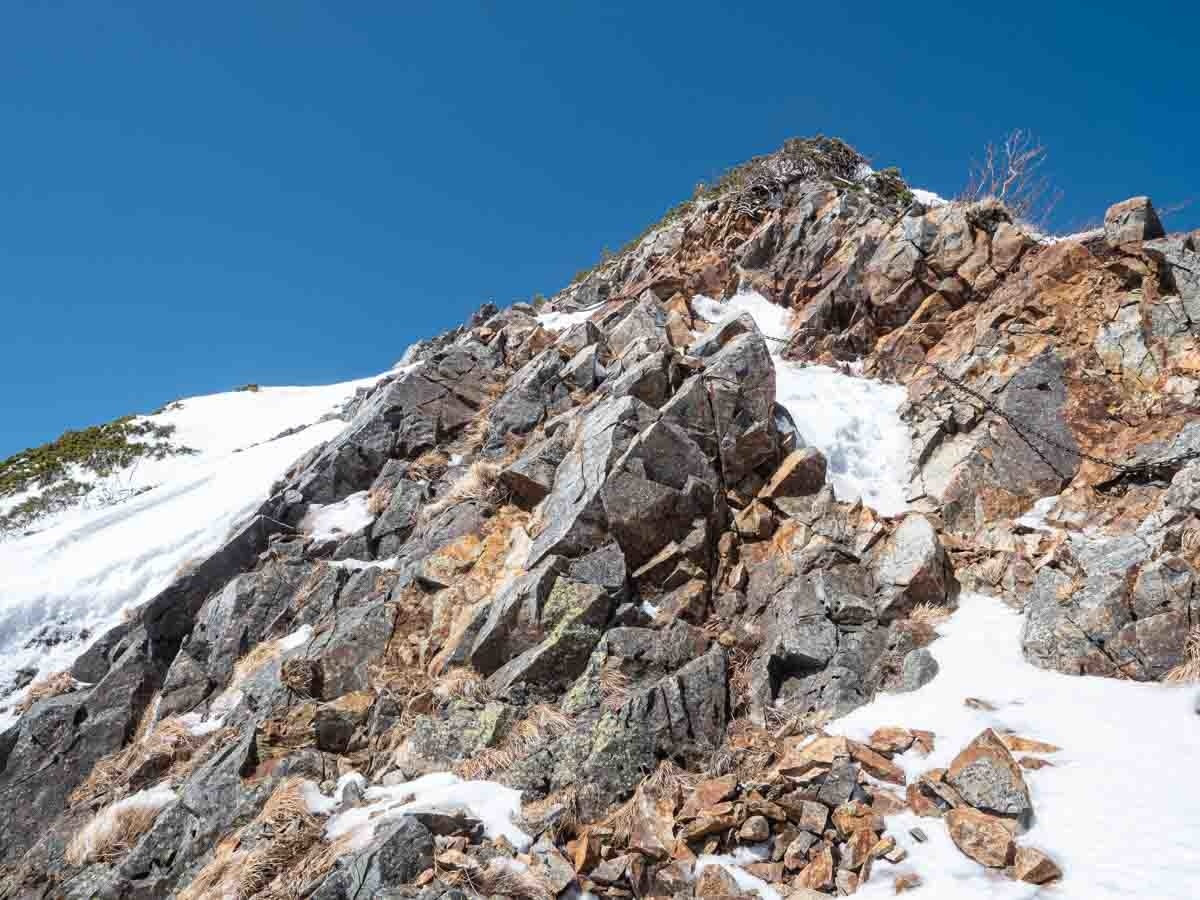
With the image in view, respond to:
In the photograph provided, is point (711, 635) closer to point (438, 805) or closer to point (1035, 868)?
point (438, 805)

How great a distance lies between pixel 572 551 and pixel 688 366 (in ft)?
15.4

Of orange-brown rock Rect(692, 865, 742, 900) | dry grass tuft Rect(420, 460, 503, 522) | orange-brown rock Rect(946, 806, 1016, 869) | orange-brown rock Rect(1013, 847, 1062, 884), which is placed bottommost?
orange-brown rock Rect(692, 865, 742, 900)

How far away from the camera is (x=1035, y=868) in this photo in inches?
191

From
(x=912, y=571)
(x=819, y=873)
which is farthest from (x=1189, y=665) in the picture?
(x=819, y=873)

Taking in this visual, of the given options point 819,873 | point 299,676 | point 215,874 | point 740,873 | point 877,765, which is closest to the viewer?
point 819,873

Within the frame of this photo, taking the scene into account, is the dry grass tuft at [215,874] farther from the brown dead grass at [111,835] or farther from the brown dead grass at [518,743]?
the brown dead grass at [518,743]

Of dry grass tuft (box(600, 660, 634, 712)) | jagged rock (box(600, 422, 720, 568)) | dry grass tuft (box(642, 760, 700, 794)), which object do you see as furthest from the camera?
jagged rock (box(600, 422, 720, 568))

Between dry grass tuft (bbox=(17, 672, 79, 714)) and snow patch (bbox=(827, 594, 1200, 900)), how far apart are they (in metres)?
12.9

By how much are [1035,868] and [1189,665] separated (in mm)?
3325

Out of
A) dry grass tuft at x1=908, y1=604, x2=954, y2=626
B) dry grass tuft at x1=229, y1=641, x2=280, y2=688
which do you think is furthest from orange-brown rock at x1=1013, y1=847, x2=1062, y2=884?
dry grass tuft at x1=229, y1=641, x2=280, y2=688

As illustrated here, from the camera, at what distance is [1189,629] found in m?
6.78

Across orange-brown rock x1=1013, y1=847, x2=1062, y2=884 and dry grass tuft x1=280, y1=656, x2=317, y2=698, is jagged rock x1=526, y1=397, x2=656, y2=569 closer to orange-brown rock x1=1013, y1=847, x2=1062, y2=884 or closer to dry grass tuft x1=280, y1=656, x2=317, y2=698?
dry grass tuft x1=280, y1=656, x2=317, y2=698

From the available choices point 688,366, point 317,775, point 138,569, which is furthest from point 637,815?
point 138,569

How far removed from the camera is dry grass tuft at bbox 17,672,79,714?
11266 mm
